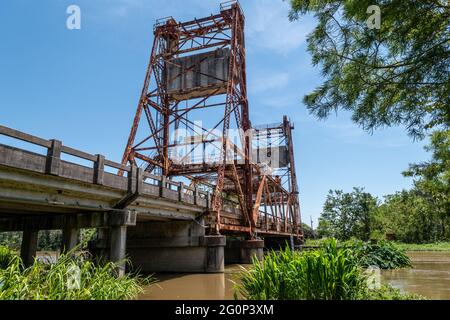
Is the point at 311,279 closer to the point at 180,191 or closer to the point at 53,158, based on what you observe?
the point at 53,158

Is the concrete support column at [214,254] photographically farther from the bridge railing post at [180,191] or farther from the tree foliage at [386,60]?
the tree foliage at [386,60]

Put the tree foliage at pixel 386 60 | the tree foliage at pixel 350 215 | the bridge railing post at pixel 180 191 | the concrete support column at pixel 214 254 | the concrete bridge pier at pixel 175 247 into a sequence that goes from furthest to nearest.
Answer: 1. the tree foliage at pixel 350 215
2. the concrete bridge pier at pixel 175 247
3. the concrete support column at pixel 214 254
4. the bridge railing post at pixel 180 191
5. the tree foliage at pixel 386 60


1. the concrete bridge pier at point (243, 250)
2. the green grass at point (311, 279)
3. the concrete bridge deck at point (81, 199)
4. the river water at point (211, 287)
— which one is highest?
the concrete bridge deck at point (81, 199)

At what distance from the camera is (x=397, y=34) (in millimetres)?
4883

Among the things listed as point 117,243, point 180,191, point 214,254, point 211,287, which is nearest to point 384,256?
point 214,254

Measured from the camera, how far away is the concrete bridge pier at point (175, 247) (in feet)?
64.0

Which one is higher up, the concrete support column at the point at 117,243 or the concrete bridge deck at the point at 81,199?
the concrete bridge deck at the point at 81,199

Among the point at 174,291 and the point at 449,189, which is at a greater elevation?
the point at 449,189

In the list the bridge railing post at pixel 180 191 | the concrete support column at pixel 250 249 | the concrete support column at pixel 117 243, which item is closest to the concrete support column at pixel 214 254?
the bridge railing post at pixel 180 191

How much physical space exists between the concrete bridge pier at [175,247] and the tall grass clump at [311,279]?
13.3m
